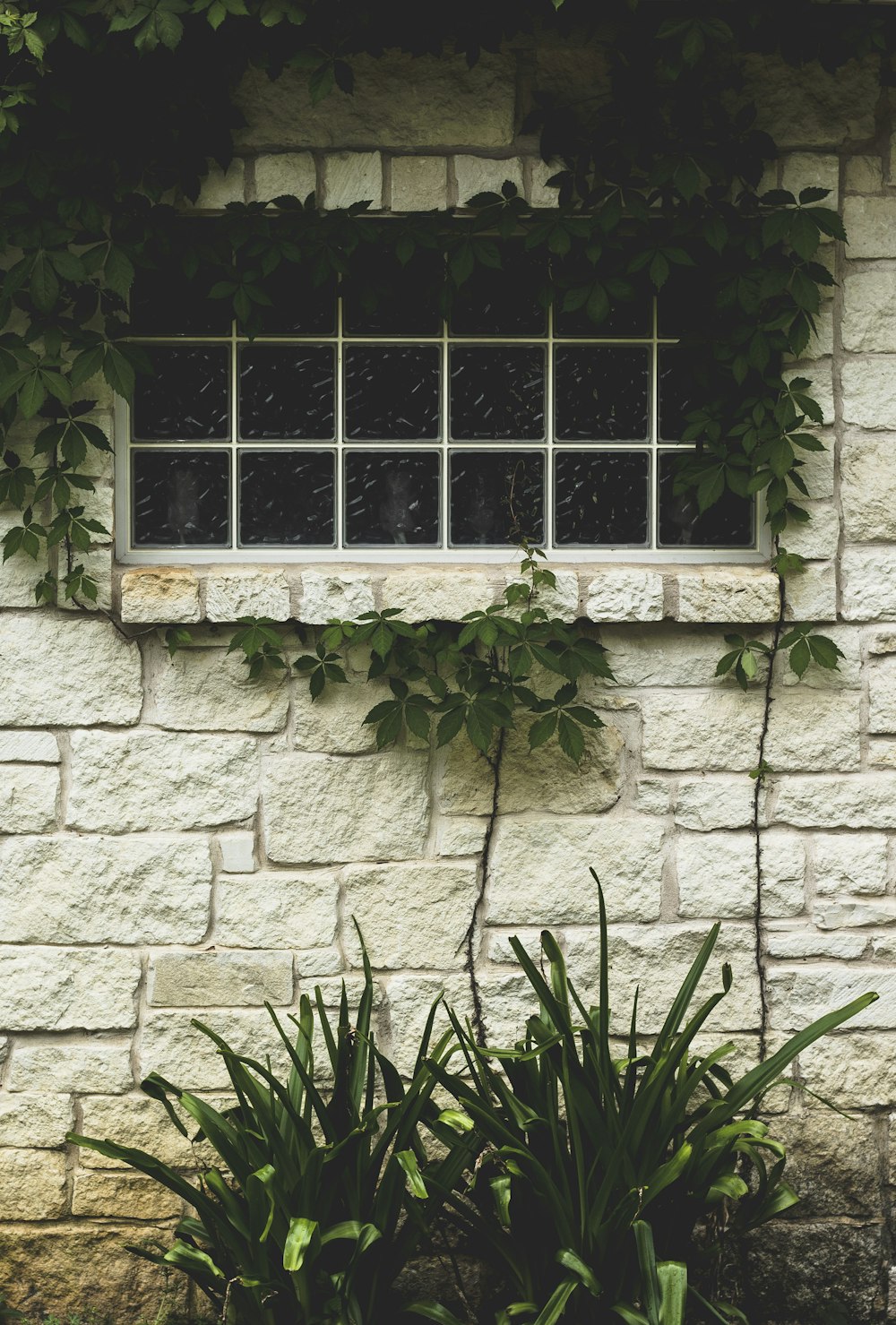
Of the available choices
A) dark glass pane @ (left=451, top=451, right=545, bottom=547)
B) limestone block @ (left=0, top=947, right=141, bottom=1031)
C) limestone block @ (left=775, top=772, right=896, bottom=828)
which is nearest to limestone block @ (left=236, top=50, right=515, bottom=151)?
dark glass pane @ (left=451, top=451, right=545, bottom=547)

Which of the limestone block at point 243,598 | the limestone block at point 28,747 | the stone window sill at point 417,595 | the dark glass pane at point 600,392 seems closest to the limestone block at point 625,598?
the stone window sill at point 417,595

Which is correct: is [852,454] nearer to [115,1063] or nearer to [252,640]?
[252,640]

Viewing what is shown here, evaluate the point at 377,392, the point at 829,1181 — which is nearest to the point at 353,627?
the point at 377,392

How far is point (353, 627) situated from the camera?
2.72 meters

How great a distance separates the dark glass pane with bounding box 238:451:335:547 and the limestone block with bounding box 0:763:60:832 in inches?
31.3

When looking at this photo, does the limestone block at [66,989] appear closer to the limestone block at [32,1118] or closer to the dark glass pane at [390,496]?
the limestone block at [32,1118]

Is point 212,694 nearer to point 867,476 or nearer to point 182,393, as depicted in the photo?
point 182,393

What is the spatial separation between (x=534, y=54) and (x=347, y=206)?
1.99ft

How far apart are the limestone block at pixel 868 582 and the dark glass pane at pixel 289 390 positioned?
4.66 feet

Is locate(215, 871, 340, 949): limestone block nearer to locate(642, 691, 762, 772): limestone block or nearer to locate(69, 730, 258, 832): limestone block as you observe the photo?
locate(69, 730, 258, 832): limestone block

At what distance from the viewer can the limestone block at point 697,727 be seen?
9.41 feet

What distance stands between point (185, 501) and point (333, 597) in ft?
1.74

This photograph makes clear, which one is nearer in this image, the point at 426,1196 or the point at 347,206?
the point at 426,1196

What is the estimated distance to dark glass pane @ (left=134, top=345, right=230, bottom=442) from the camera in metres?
2.95
